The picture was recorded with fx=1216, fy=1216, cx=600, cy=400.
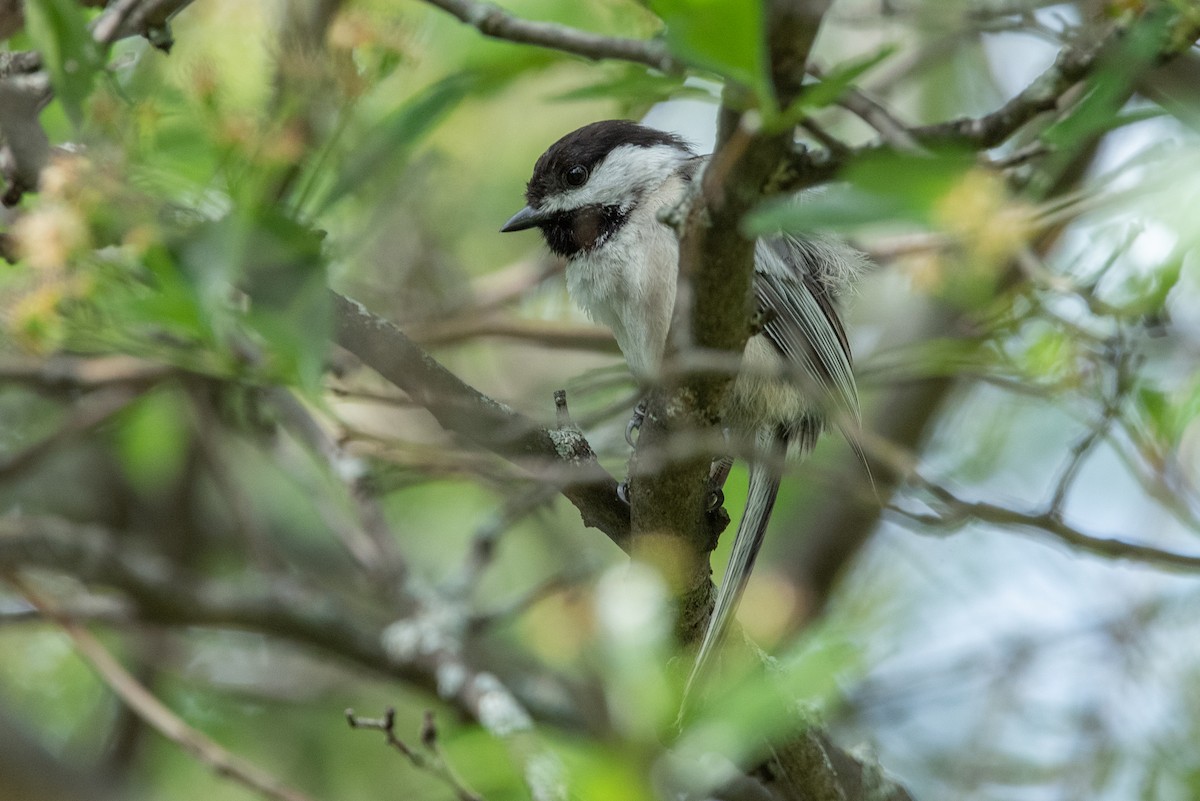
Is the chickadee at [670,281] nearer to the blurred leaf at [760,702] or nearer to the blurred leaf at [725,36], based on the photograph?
the blurred leaf at [760,702]

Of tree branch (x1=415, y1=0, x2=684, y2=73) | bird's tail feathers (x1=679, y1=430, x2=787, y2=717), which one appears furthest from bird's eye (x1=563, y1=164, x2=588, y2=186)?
tree branch (x1=415, y1=0, x2=684, y2=73)

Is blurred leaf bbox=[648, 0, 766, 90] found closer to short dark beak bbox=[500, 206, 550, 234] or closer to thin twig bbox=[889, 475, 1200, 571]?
thin twig bbox=[889, 475, 1200, 571]

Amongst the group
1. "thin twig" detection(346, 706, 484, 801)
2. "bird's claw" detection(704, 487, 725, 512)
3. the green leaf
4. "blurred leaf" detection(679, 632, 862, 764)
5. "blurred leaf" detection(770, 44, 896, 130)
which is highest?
"blurred leaf" detection(770, 44, 896, 130)

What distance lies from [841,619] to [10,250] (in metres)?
2.45

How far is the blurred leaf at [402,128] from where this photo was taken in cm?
228

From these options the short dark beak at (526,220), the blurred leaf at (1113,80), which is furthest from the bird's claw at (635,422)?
the blurred leaf at (1113,80)

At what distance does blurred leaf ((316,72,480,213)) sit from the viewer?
2279mm

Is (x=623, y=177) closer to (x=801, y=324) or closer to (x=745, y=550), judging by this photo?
(x=801, y=324)

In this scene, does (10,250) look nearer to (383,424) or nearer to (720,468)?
(720,468)

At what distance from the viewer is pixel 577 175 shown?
3143 millimetres

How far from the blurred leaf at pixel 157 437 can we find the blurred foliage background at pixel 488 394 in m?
0.02

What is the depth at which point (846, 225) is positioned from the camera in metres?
1.38

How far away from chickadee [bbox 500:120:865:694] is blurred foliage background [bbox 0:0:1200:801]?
0.17 metres

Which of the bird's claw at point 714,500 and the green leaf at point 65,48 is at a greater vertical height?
the green leaf at point 65,48
